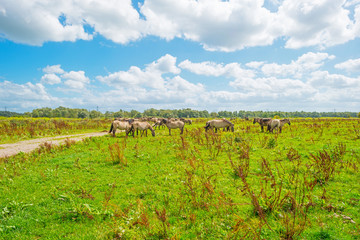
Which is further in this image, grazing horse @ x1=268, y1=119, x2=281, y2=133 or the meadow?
grazing horse @ x1=268, y1=119, x2=281, y2=133

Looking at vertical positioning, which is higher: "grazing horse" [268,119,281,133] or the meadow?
"grazing horse" [268,119,281,133]

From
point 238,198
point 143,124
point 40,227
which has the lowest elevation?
point 40,227

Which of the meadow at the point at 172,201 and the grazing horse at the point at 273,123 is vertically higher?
the grazing horse at the point at 273,123

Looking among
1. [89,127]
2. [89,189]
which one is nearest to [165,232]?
[89,189]

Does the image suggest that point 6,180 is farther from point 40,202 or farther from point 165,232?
point 165,232

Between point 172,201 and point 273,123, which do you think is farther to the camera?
point 273,123

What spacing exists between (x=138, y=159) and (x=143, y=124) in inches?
408

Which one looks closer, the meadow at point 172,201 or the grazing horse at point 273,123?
the meadow at point 172,201

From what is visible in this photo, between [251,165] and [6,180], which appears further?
[251,165]

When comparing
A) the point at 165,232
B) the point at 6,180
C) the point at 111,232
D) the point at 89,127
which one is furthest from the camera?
the point at 89,127

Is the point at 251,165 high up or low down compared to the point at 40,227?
up

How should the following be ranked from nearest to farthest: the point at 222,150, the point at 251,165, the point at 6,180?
1. the point at 6,180
2. the point at 251,165
3. the point at 222,150

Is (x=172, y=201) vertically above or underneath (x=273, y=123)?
underneath

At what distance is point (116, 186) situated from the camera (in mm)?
7434
